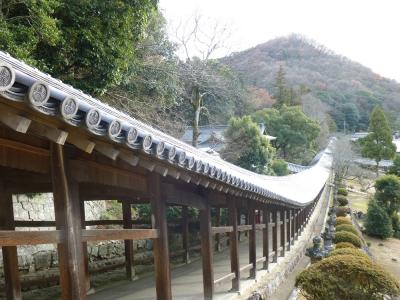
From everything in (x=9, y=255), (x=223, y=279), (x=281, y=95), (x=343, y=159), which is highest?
(x=281, y=95)

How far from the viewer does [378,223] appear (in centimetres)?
2784

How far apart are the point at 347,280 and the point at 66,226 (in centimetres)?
601

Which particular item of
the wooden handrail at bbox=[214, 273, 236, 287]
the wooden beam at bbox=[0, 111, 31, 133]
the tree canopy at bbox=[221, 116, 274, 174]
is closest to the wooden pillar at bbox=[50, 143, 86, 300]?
the wooden beam at bbox=[0, 111, 31, 133]

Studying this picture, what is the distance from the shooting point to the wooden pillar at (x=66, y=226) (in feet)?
12.8

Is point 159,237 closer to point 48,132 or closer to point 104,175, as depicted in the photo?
point 104,175

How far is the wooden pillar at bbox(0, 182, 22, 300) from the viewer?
6.31m

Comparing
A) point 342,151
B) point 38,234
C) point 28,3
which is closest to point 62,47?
point 28,3

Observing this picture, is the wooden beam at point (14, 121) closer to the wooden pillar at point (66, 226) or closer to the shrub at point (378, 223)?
the wooden pillar at point (66, 226)

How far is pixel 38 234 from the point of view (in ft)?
11.8

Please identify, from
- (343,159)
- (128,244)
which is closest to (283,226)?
(128,244)

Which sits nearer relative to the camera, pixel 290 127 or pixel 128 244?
pixel 128 244

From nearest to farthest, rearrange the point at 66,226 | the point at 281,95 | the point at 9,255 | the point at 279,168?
1. the point at 66,226
2. the point at 9,255
3. the point at 279,168
4. the point at 281,95

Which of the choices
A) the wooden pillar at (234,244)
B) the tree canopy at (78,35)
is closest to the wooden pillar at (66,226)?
the tree canopy at (78,35)

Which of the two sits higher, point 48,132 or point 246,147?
point 48,132
